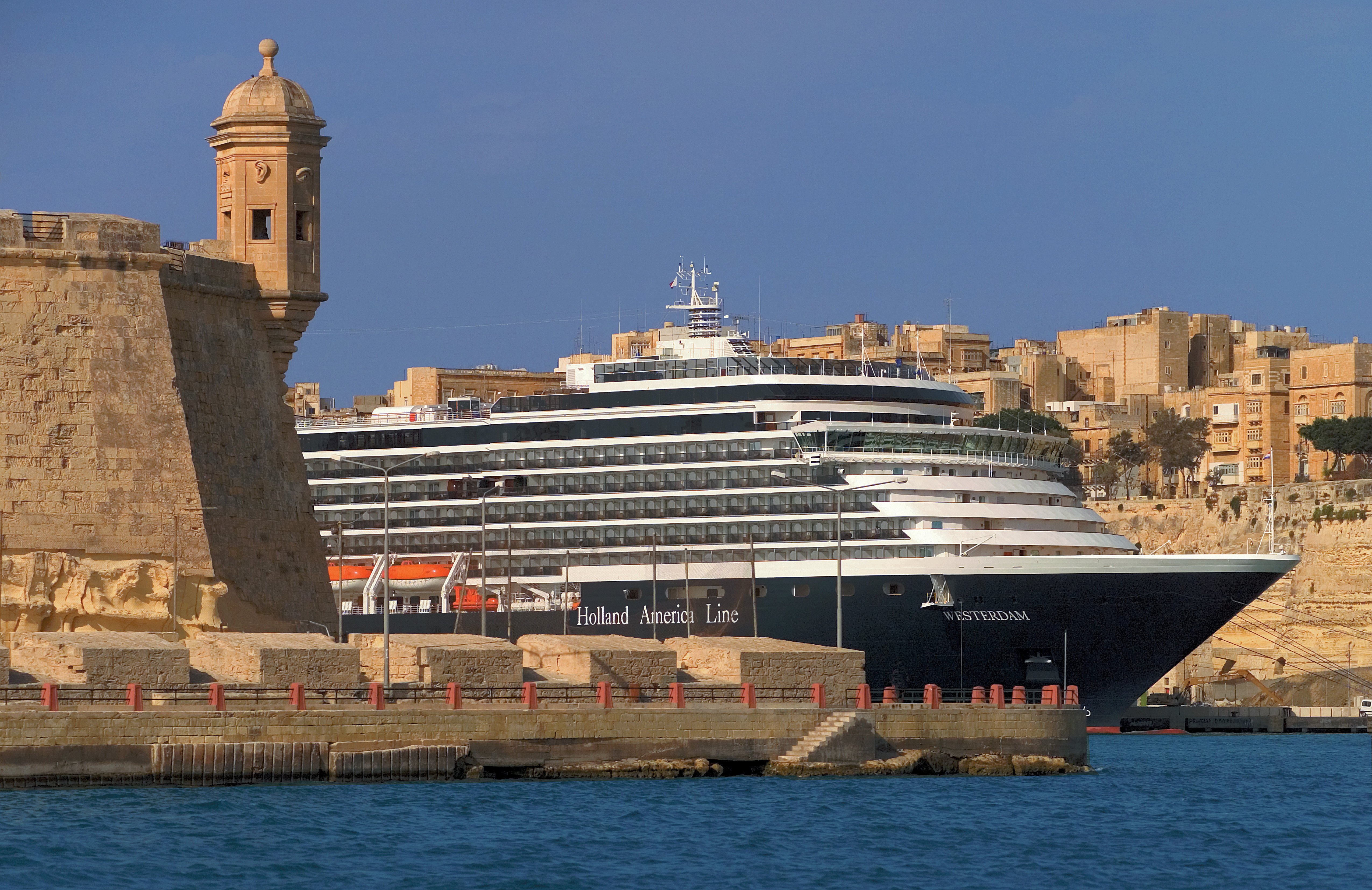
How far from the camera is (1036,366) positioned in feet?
374

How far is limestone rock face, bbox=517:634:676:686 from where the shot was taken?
115ft

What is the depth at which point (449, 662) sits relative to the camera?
1344 inches

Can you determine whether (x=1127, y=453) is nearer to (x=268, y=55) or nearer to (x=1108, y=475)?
(x=1108, y=475)

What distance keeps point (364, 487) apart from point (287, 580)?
25.4m

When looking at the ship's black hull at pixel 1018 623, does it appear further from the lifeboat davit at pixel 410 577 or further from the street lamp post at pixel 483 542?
the lifeboat davit at pixel 410 577

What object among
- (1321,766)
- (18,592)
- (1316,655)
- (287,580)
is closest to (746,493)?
(1321,766)

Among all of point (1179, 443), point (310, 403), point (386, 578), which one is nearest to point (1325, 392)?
point (1179, 443)

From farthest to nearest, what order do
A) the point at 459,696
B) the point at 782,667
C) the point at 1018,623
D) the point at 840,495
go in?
1. the point at 1018,623
2. the point at 840,495
3. the point at 782,667
4. the point at 459,696

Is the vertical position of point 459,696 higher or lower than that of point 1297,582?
lower

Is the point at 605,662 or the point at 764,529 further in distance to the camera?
the point at 764,529

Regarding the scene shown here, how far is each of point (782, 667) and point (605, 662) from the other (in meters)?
2.76

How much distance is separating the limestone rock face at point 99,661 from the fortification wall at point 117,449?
2453 mm

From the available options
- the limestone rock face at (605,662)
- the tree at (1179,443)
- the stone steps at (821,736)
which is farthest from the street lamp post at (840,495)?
the tree at (1179,443)

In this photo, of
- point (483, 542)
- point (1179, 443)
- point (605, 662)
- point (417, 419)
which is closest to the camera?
point (605, 662)
